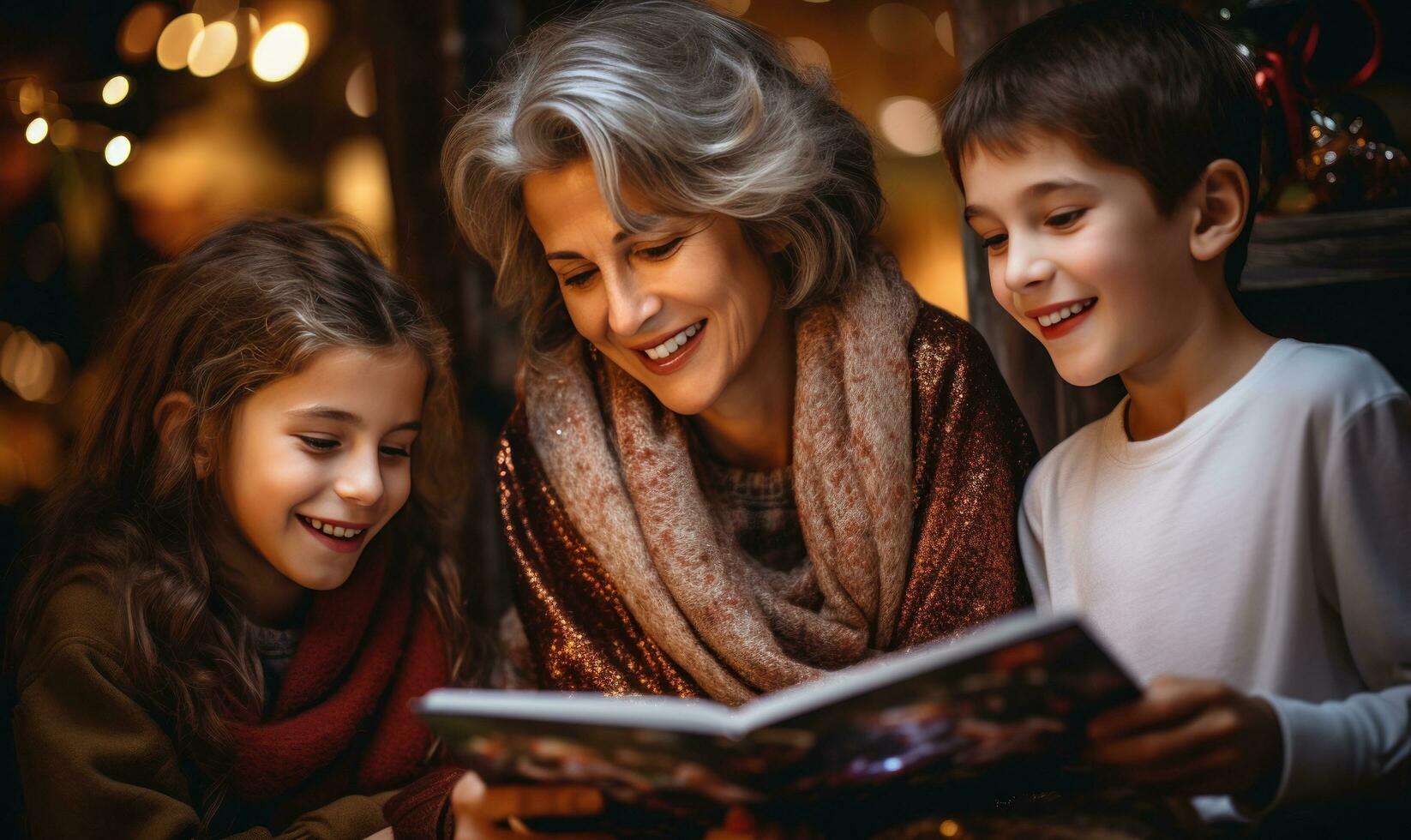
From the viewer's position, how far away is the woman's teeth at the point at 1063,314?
1.46m

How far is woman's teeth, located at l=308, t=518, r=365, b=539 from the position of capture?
1732 mm

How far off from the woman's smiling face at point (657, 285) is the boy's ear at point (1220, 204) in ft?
2.20

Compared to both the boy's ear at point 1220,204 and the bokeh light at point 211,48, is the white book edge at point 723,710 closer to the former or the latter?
the boy's ear at point 1220,204

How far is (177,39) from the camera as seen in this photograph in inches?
110

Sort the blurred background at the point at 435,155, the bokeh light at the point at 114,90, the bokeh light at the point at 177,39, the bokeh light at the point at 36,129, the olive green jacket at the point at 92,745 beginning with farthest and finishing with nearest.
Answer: the bokeh light at the point at 177,39 < the bokeh light at the point at 114,90 < the bokeh light at the point at 36,129 < the blurred background at the point at 435,155 < the olive green jacket at the point at 92,745

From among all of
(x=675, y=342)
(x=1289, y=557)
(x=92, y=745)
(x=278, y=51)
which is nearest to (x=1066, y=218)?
(x=1289, y=557)

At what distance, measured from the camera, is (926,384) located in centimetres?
181

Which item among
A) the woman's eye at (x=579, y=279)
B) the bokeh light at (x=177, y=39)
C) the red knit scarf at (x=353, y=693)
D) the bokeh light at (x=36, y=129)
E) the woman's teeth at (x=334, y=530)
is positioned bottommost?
the red knit scarf at (x=353, y=693)

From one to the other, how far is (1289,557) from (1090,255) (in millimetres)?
438

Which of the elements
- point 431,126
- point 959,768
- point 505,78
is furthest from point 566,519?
point 431,126

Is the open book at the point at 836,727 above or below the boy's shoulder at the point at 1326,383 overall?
below

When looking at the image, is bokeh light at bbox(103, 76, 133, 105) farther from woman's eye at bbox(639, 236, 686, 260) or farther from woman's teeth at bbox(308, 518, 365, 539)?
woman's eye at bbox(639, 236, 686, 260)

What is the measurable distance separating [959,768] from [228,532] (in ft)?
4.13

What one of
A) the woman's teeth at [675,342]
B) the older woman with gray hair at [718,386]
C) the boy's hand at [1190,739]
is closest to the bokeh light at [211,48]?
the older woman with gray hair at [718,386]
